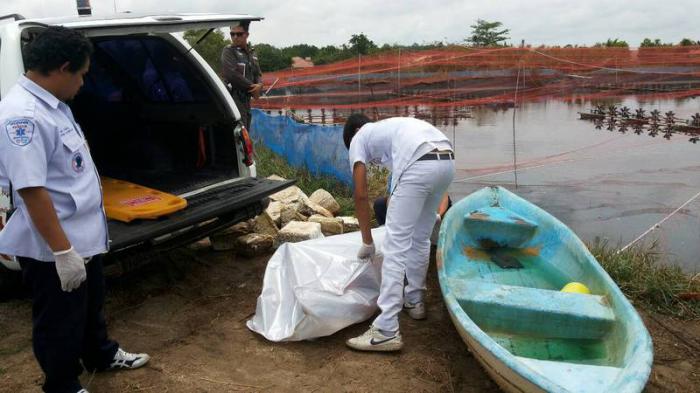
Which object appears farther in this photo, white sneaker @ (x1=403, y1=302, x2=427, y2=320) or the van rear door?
white sneaker @ (x1=403, y1=302, x2=427, y2=320)

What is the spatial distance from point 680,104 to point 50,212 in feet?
27.7

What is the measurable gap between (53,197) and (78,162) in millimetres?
171

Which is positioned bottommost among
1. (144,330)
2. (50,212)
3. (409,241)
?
(144,330)

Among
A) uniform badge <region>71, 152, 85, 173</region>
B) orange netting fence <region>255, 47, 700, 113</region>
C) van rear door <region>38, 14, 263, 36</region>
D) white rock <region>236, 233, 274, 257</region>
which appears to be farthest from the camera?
orange netting fence <region>255, 47, 700, 113</region>

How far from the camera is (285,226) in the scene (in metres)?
4.58

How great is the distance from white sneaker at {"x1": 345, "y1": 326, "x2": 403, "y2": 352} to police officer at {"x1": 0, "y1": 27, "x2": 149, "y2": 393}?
1.40 meters

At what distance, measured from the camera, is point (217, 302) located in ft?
12.0

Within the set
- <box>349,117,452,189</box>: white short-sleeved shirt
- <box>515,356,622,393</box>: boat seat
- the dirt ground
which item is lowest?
the dirt ground

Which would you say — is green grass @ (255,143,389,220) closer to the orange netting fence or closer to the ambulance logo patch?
the orange netting fence

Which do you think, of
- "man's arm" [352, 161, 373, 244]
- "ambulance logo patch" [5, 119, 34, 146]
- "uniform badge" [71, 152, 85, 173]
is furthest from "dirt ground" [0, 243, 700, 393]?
"ambulance logo patch" [5, 119, 34, 146]

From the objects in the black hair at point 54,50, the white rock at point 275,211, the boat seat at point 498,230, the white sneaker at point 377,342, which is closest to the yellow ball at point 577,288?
the boat seat at point 498,230

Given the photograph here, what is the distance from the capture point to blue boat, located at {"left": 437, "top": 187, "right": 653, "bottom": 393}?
2219 millimetres

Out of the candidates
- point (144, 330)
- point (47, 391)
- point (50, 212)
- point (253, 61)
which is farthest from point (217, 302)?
point (253, 61)

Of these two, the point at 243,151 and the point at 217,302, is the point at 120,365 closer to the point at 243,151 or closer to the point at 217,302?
the point at 217,302
